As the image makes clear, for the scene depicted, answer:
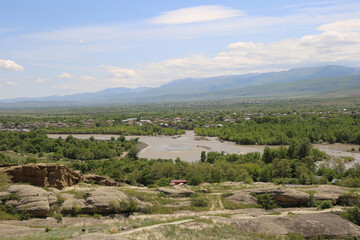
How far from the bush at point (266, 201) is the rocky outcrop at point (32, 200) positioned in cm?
1534

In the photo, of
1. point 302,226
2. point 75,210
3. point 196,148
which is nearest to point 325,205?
point 302,226

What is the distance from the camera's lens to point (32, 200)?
19.1 m

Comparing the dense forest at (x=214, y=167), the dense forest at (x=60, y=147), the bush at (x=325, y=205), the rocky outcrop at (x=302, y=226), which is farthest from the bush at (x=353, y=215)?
the dense forest at (x=60, y=147)

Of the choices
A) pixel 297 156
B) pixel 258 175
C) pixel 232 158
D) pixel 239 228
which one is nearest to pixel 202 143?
pixel 232 158

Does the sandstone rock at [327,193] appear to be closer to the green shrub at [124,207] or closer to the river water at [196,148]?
the green shrub at [124,207]

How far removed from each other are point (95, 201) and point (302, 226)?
44.4 feet

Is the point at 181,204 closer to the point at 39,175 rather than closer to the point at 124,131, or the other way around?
the point at 39,175

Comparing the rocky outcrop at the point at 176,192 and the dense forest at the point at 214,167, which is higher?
the rocky outcrop at the point at 176,192

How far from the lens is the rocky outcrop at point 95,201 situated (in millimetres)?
20016

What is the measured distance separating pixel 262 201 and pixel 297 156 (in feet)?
105

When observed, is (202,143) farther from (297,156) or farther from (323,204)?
(323,204)

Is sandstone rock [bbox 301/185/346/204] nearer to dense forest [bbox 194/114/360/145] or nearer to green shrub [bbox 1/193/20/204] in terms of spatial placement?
green shrub [bbox 1/193/20/204]

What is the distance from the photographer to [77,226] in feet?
57.8

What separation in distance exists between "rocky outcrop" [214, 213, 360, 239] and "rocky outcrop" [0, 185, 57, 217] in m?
11.1
